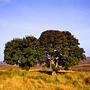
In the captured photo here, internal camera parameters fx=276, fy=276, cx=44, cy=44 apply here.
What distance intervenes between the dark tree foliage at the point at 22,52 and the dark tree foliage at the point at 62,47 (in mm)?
2509

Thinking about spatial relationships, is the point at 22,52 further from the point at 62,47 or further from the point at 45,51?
the point at 62,47

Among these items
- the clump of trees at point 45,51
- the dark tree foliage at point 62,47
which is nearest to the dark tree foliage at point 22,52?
the clump of trees at point 45,51

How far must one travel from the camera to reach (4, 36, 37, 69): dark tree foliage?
59.1 metres

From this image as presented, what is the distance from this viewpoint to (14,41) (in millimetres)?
61969

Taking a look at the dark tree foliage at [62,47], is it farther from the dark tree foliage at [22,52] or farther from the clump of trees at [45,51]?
the dark tree foliage at [22,52]

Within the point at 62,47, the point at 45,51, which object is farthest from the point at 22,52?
the point at 62,47

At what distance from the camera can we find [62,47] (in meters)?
58.7

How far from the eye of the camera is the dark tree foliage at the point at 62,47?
2301 inches

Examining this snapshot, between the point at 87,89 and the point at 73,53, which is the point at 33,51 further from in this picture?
the point at 87,89

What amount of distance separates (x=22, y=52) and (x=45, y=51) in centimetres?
506

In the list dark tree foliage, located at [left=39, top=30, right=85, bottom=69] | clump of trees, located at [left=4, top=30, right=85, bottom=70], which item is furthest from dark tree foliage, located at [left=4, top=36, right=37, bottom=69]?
dark tree foliage, located at [left=39, top=30, right=85, bottom=69]

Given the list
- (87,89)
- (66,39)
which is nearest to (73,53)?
(66,39)

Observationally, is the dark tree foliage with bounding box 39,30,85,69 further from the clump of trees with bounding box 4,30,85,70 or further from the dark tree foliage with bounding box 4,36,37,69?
the dark tree foliage with bounding box 4,36,37,69

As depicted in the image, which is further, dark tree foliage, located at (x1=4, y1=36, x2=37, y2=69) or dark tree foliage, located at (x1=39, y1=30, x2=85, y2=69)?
dark tree foliage, located at (x1=4, y1=36, x2=37, y2=69)
